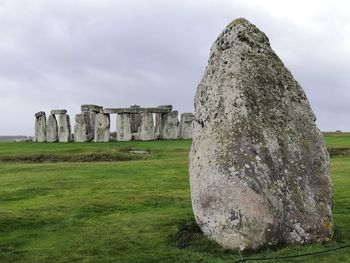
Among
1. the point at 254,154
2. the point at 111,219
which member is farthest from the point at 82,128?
the point at 254,154

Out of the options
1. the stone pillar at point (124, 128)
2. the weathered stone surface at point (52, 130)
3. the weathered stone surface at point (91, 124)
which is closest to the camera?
the stone pillar at point (124, 128)

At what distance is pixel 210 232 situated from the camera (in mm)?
11602

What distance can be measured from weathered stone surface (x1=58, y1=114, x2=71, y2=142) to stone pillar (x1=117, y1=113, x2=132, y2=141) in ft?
16.6

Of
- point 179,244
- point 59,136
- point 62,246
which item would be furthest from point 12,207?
point 59,136

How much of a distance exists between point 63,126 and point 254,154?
4317 cm

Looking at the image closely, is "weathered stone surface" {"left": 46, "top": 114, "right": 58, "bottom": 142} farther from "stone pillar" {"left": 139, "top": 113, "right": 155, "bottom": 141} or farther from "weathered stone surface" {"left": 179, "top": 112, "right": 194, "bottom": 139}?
"weathered stone surface" {"left": 179, "top": 112, "right": 194, "bottom": 139}

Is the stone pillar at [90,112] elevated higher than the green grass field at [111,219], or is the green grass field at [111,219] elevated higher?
the stone pillar at [90,112]

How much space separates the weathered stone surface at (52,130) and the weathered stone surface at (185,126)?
1189 cm

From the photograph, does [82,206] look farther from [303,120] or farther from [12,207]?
[303,120]

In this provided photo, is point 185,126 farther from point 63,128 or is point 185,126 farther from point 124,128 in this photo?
point 63,128

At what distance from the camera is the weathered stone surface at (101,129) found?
50.2 meters

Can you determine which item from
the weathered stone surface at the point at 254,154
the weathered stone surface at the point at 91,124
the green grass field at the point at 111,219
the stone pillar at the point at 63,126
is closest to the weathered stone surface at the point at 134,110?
the weathered stone surface at the point at 91,124

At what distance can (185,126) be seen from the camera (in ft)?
171

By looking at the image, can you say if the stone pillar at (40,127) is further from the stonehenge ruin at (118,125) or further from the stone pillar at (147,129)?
the stone pillar at (147,129)
